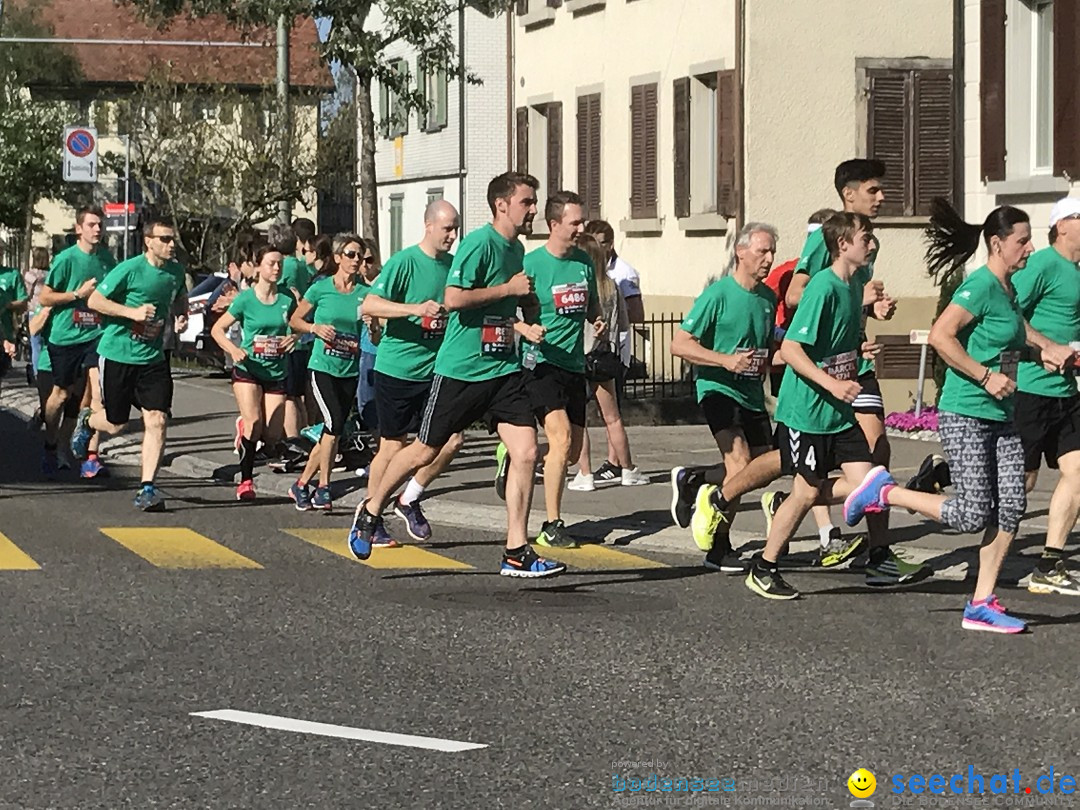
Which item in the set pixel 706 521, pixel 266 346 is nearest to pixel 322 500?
pixel 266 346

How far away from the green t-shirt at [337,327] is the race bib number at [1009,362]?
20.4ft

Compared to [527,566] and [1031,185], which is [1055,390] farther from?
[1031,185]

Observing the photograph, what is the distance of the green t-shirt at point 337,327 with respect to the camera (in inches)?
618

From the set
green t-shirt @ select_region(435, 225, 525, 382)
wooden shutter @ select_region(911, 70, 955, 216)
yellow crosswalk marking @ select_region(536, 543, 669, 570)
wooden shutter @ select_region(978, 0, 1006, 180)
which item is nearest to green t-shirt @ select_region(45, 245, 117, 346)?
yellow crosswalk marking @ select_region(536, 543, 669, 570)

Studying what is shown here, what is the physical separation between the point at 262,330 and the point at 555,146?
55.7 ft

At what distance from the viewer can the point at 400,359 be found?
44.3ft

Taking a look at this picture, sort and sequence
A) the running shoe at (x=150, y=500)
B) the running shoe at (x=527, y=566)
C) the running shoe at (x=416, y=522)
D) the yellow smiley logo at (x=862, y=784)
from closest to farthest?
the yellow smiley logo at (x=862, y=784) < the running shoe at (x=527, y=566) < the running shoe at (x=416, y=522) < the running shoe at (x=150, y=500)

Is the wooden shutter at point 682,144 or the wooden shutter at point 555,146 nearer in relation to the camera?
the wooden shutter at point 682,144

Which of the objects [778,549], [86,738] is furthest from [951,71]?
[86,738]

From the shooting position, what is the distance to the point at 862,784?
6.84 m

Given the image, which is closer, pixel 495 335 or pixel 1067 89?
pixel 495 335

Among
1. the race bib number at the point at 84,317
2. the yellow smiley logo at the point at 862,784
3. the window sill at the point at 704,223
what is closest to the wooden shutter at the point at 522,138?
the window sill at the point at 704,223

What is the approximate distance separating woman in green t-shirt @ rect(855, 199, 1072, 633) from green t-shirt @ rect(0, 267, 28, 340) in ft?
31.6

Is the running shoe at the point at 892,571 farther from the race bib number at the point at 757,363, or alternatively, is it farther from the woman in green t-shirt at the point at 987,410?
the woman in green t-shirt at the point at 987,410
